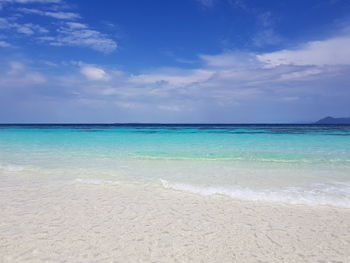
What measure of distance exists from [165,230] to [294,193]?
4.02 m

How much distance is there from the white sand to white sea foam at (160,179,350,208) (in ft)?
1.29

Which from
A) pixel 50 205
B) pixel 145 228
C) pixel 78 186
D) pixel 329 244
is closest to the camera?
pixel 329 244

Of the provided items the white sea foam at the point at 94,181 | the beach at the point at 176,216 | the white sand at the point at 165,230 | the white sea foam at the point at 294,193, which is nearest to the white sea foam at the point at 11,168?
the beach at the point at 176,216

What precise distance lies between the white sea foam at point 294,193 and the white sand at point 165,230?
0.39 m

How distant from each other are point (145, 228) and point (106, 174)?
5.00 metres

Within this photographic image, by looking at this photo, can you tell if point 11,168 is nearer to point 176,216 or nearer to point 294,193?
point 176,216

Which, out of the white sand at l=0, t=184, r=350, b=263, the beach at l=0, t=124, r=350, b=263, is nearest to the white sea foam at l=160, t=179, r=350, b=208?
the beach at l=0, t=124, r=350, b=263

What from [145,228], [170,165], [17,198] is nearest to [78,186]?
[17,198]

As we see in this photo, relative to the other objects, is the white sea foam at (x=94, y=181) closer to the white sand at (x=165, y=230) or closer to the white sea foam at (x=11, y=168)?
the white sand at (x=165, y=230)

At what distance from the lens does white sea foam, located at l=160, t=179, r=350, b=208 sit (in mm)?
5832

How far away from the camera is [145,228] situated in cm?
446

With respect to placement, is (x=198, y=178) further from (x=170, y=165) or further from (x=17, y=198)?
(x=17, y=198)

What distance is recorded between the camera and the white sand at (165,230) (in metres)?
3.57

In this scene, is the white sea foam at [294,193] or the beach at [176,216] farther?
the white sea foam at [294,193]
